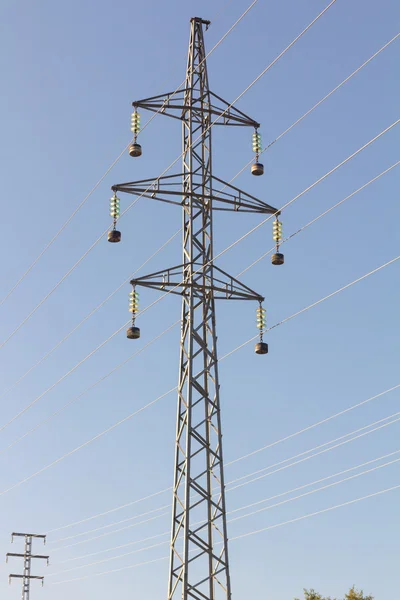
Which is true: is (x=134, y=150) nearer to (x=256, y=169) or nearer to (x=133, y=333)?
(x=256, y=169)

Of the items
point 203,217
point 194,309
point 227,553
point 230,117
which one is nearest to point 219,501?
point 227,553

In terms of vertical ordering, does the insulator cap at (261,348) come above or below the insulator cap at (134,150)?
below

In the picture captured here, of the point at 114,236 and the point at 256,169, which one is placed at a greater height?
the point at 256,169

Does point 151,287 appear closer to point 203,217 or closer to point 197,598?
point 203,217

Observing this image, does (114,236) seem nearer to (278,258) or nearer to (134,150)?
(134,150)

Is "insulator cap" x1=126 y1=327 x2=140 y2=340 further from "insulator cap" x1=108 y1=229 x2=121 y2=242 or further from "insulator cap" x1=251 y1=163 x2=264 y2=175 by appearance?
"insulator cap" x1=251 y1=163 x2=264 y2=175

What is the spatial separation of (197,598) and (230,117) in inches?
497

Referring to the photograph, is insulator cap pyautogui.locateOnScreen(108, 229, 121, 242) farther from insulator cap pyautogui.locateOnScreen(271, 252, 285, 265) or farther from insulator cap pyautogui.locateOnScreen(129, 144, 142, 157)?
insulator cap pyautogui.locateOnScreen(271, 252, 285, 265)

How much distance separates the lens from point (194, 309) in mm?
33406

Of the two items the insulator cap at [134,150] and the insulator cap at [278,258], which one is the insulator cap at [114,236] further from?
the insulator cap at [278,258]

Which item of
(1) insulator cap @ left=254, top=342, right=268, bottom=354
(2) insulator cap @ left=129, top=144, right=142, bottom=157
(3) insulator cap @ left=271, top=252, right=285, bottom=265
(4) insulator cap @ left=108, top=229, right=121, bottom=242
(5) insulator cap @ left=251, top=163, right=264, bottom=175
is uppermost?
(2) insulator cap @ left=129, top=144, right=142, bottom=157

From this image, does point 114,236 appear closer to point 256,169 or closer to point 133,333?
point 133,333

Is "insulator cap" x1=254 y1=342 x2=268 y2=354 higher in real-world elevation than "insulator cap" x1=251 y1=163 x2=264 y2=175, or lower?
lower

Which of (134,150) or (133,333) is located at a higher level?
(134,150)
